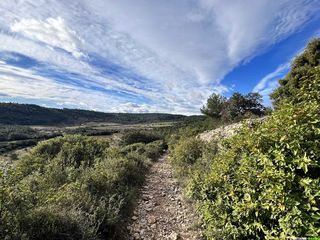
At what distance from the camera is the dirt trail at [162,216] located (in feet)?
17.9

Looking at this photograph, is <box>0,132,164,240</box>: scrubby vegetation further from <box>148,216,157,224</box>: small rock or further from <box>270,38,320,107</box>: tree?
<box>270,38,320,107</box>: tree

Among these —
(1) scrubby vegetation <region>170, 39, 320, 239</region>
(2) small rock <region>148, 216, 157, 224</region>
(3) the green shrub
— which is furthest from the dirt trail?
(3) the green shrub

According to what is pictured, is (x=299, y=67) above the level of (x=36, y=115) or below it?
above

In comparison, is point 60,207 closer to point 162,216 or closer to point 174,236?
point 174,236

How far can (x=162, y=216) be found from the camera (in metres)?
6.53

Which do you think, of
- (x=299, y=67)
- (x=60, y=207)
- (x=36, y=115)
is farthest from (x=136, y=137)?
(x=36, y=115)

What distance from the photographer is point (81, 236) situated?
4020 mm

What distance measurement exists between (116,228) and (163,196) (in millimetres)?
3368

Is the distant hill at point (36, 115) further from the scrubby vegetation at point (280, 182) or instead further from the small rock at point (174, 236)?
the scrubby vegetation at point (280, 182)

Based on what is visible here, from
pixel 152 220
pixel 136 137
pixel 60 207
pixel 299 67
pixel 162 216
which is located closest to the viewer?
pixel 60 207

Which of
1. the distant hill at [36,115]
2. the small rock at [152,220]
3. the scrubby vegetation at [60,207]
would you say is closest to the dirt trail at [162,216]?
the small rock at [152,220]

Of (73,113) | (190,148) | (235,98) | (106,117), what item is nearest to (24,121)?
(73,113)

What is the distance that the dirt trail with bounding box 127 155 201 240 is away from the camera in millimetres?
5442

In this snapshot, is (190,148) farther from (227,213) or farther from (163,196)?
(227,213)
